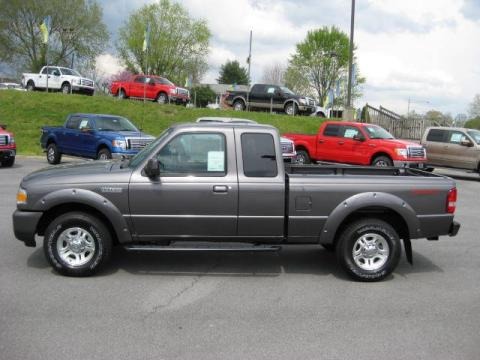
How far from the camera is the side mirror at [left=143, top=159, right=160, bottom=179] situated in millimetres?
5422

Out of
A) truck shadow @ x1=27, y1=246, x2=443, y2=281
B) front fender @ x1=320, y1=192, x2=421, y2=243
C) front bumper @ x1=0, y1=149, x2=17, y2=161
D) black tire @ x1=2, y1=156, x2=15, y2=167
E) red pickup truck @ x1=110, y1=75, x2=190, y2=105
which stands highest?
red pickup truck @ x1=110, y1=75, x2=190, y2=105

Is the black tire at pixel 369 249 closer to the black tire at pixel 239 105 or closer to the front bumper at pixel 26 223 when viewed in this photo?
the front bumper at pixel 26 223

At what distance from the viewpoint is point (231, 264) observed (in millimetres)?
6441

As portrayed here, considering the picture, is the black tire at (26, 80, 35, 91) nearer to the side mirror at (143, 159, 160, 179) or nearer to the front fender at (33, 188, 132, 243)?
the front fender at (33, 188, 132, 243)

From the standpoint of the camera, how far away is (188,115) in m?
28.9

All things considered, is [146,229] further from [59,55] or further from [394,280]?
[59,55]

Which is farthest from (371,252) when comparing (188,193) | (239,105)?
(239,105)

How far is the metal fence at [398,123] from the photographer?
30141 mm

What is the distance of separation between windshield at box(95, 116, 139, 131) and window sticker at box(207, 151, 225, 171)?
11.4 metres

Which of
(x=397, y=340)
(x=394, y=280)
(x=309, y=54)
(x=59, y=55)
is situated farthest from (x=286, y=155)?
(x=309, y=54)

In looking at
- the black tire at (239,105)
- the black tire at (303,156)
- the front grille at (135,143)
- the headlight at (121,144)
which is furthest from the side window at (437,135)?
the black tire at (239,105)

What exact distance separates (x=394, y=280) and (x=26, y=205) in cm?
427

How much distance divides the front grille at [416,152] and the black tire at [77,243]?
12.7 m

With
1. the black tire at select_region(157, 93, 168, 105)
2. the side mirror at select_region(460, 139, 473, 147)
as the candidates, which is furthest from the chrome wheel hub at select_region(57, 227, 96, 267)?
the black tire at select_region(157, 93, 168, 105)
